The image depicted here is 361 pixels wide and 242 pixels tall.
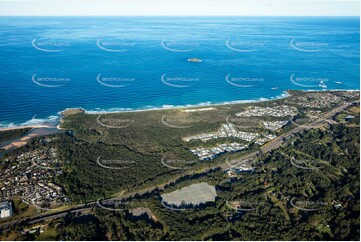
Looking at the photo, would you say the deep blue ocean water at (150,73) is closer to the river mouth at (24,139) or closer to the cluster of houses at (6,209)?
the river mouth at (24,139)

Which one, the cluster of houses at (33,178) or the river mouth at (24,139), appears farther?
the river mouth at (24,139)

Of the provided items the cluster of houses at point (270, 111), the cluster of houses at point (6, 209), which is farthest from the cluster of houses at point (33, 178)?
the cluster of houses at point (270, 111)

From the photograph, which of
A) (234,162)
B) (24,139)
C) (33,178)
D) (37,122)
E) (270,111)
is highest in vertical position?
(270,111)

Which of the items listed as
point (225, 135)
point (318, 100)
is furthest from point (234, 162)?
point (318, 100)

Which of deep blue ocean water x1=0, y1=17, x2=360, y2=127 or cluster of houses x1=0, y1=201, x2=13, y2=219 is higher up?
deep blue ocean water x1=0, y1=17, x2=360, y2=127

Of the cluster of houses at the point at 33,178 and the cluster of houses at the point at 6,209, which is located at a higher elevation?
the cluster of houses at the point at 33,178

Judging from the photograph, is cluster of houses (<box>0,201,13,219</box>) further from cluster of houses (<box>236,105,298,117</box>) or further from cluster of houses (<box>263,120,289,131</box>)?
cluster of houses (<box>263,120,289,131</box>)

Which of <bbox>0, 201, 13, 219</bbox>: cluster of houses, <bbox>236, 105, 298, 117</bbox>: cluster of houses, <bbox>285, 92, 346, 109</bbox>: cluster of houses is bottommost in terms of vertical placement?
<bbox>0, 201, 13, 219</bbox>: cluster of houses

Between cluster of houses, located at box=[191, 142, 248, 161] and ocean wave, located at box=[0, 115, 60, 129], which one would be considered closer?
cluster of houses, located at box=[191, 142, 248, 161]

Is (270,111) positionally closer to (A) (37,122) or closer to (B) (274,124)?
(B) (274,124)

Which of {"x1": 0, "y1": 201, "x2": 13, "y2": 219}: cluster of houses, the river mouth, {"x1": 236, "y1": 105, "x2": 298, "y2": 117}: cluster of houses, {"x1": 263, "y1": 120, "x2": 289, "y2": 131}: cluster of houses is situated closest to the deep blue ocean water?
the river mouth

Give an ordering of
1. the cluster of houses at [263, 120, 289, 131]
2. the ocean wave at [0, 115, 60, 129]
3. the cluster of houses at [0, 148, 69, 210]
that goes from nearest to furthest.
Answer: the cluster of houses at [0, 148, 69, 210] < the ocean wave at [0, 115, 60, 129] < the cluster of houses at [263, 120, 289, 131]

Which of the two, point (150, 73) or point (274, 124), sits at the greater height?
point (150, 73)
